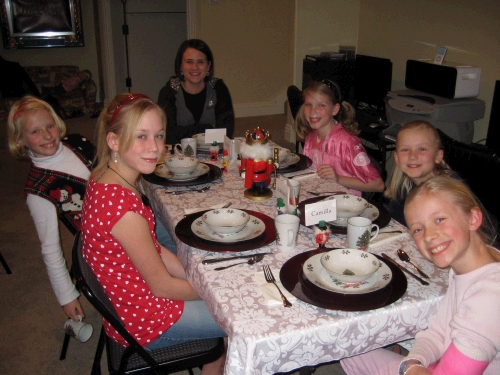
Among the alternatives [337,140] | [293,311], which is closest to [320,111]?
[337,140]

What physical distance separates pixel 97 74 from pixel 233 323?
6.97 m

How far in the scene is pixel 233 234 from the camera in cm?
155

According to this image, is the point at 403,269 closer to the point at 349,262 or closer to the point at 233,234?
the point at 349,262

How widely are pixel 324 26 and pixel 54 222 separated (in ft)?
11.5

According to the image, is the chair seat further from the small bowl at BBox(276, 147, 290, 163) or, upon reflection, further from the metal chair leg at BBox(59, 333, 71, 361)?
the small bowl at BBox(276, 147, 290, 163)

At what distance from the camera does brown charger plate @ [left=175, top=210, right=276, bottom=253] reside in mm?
1460

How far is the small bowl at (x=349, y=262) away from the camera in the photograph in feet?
4.23

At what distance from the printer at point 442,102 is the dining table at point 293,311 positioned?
6.53ft

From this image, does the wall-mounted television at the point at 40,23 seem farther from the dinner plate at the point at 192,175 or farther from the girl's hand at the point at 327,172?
the girl's hand at the point at 327,172

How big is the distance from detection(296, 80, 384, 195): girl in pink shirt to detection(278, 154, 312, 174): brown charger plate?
6 centimetres

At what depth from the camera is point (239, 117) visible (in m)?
6.69

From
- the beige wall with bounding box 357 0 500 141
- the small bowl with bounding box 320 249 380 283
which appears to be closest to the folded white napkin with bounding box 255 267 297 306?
the small bowl with bounding box 320 249 380 283

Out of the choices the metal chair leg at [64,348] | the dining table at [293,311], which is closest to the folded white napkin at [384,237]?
the dining table at [293,311]

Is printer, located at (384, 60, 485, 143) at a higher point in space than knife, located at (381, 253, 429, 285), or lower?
higher
